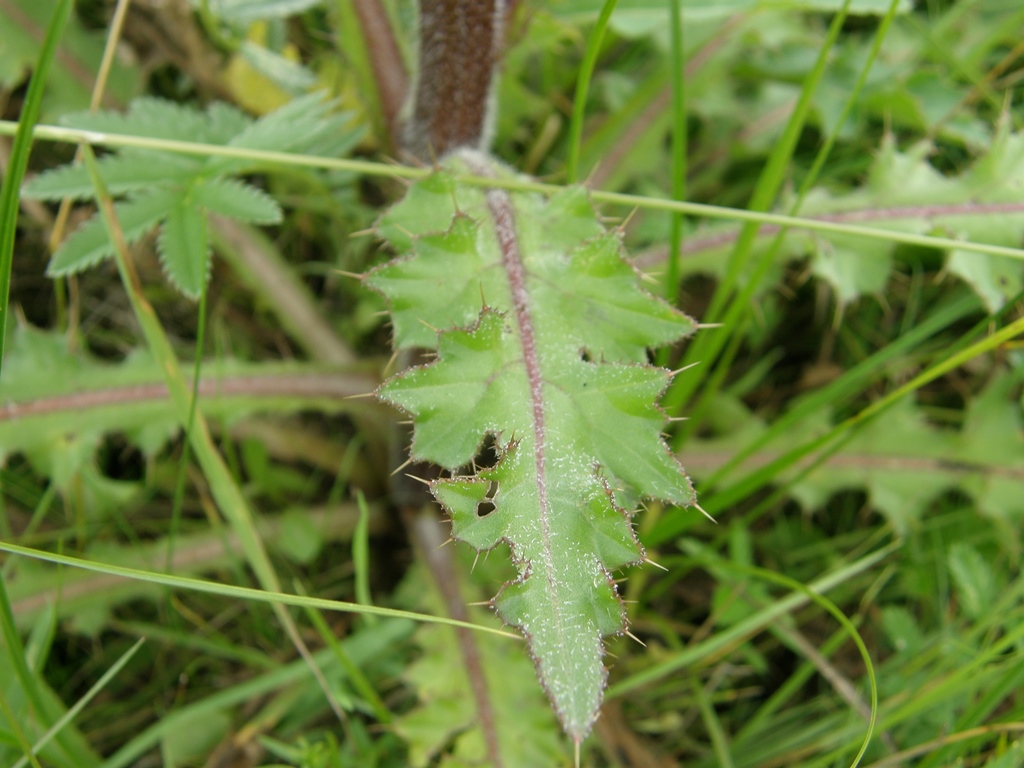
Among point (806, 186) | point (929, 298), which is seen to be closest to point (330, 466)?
point (806, 186)

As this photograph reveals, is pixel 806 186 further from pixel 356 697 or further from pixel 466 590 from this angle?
pixel 356 697

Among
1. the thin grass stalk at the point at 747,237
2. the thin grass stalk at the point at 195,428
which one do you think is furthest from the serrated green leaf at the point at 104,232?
the thin grass stalk at the point at 747,237

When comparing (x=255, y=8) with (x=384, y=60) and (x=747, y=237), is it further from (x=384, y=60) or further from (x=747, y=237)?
(x=747, y=237)

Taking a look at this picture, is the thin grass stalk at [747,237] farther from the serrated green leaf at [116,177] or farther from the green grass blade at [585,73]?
the serrated green leaf at [116,177]

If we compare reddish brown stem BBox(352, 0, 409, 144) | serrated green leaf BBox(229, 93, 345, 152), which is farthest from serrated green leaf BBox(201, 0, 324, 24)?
serrated green leaf BBox(229, 93, 345, 152)

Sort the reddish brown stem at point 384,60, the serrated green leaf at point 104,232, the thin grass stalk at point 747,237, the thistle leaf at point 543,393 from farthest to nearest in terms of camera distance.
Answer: the reddish brown stem at point 384,60, the thin grass stalk at point 747,237, the serrated green leaf at point 104,232, the thistle leaf at point 543,393
